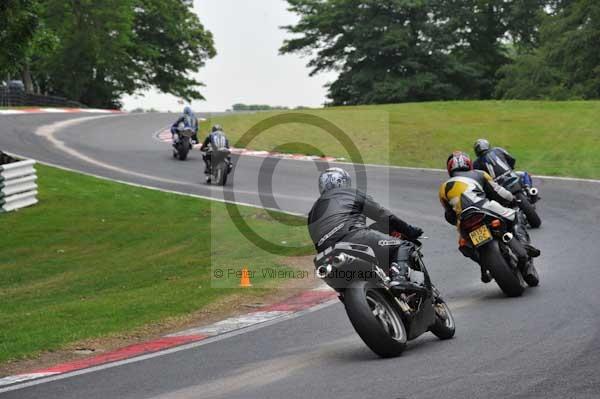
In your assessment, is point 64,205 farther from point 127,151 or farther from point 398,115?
point 398,115

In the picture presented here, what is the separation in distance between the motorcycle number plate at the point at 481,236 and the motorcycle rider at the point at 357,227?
2076mm

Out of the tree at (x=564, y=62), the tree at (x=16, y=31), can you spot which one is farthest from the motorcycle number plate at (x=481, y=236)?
the tree at (x=564, y=62)

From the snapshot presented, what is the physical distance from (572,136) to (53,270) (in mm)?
20671

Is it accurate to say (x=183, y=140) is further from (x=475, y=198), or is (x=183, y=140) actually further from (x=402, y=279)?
(x=402, y=279)

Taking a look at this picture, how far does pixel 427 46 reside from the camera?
65.0m

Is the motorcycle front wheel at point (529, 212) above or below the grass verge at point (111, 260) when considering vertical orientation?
above

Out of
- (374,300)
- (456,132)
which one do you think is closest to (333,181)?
(374,300)

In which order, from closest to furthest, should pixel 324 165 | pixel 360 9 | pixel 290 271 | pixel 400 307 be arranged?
pixel 400 307 → pixel 290 271 → pixel 324 165 → pixel 360 9

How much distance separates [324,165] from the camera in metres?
29.5

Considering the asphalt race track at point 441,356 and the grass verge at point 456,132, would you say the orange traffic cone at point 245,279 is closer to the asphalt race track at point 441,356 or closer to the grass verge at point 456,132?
the asphalt race track at point 441,356

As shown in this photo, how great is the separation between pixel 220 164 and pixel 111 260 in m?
9.10

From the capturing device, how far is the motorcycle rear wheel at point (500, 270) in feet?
35.3

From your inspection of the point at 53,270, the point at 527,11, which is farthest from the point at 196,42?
the point at 53,270

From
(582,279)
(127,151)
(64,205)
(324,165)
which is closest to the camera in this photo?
(582,279)
